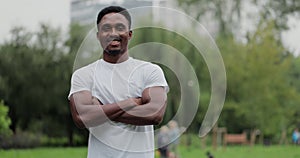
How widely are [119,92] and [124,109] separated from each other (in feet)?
0.36

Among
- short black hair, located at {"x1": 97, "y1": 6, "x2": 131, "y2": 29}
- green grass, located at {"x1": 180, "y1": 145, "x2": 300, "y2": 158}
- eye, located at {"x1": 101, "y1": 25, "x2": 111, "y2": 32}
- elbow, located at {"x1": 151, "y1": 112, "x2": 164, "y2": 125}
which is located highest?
short black hair, located at {"x1": 97, "y1": 6, "x2": 131, "y2": 29}

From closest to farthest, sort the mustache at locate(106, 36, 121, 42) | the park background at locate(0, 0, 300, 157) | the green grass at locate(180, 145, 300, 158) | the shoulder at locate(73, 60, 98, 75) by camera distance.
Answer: the mustache at locate(106, 36, 121, 42), the shoulder at locate(73, 60, 98, 75), the green grass at locate(180, 145, 300, 158), the park background at locate(0, 0, 300, 157)

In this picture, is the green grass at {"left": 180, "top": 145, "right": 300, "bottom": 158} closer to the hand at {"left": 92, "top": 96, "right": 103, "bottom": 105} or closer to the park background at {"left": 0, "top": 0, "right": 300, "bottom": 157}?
the park background at {"left": 0, "top": 0, "right": 300, "bottom": 157}

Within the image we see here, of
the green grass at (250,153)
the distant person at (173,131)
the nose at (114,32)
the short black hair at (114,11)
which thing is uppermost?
the short black hair at (114,11)

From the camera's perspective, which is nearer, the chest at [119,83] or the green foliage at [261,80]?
the chest at [119,83]

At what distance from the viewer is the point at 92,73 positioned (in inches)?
142

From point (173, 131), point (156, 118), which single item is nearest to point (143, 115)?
point (156, 118)

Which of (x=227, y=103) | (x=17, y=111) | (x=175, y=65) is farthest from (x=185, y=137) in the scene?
(x=175, y=65)

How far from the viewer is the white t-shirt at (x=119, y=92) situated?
354 cm

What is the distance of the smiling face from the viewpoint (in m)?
3.50

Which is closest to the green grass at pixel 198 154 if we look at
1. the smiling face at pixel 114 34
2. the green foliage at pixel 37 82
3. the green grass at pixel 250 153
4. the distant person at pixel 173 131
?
the green grass at pixel 250 153

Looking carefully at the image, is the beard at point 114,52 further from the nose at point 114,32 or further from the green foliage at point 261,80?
the green foliage at point 261,80

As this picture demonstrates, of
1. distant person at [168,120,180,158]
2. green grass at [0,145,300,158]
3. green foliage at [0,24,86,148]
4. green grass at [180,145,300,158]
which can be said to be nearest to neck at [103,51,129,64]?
distant person at [168,120,180,158]

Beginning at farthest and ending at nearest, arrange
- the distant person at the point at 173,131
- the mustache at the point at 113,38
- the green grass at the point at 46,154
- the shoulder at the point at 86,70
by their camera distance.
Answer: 1. the green grass at the point at 46,154
2. the distant person at the point at 173,131
3. the shoulder at the point at 86,70
4. the mustache at the point at 113,38
